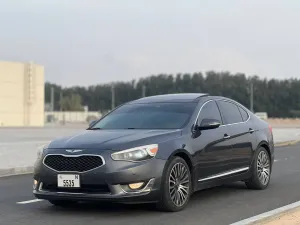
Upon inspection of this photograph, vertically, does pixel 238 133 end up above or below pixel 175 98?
below

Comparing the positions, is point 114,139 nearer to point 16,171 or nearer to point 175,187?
point 175,187

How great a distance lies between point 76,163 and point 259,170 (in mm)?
3848

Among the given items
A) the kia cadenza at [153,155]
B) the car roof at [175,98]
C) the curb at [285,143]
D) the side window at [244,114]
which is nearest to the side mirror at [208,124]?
the kia cadenza at [153,155]

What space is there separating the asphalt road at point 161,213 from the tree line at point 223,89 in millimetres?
113499

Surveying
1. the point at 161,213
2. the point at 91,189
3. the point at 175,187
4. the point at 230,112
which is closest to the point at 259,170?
the point at 230,112

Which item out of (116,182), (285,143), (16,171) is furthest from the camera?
(285,143)

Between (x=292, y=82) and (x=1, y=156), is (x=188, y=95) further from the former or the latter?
(x=292, y=82)

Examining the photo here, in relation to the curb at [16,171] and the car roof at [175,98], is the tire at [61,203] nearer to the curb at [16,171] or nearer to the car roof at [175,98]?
the car roof at [175,98]

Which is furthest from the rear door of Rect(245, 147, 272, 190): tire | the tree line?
the tree line

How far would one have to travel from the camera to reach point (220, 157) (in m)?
8.12

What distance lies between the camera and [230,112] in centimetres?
902

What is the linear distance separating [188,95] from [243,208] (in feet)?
6.84

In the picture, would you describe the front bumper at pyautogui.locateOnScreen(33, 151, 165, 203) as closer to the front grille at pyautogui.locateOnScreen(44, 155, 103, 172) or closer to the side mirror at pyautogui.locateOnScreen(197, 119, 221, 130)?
the front grille at pyautogui.locateOnScreen(44, 155, 103, 172)

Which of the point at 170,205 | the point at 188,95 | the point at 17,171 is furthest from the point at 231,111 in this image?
the point at 17,171
